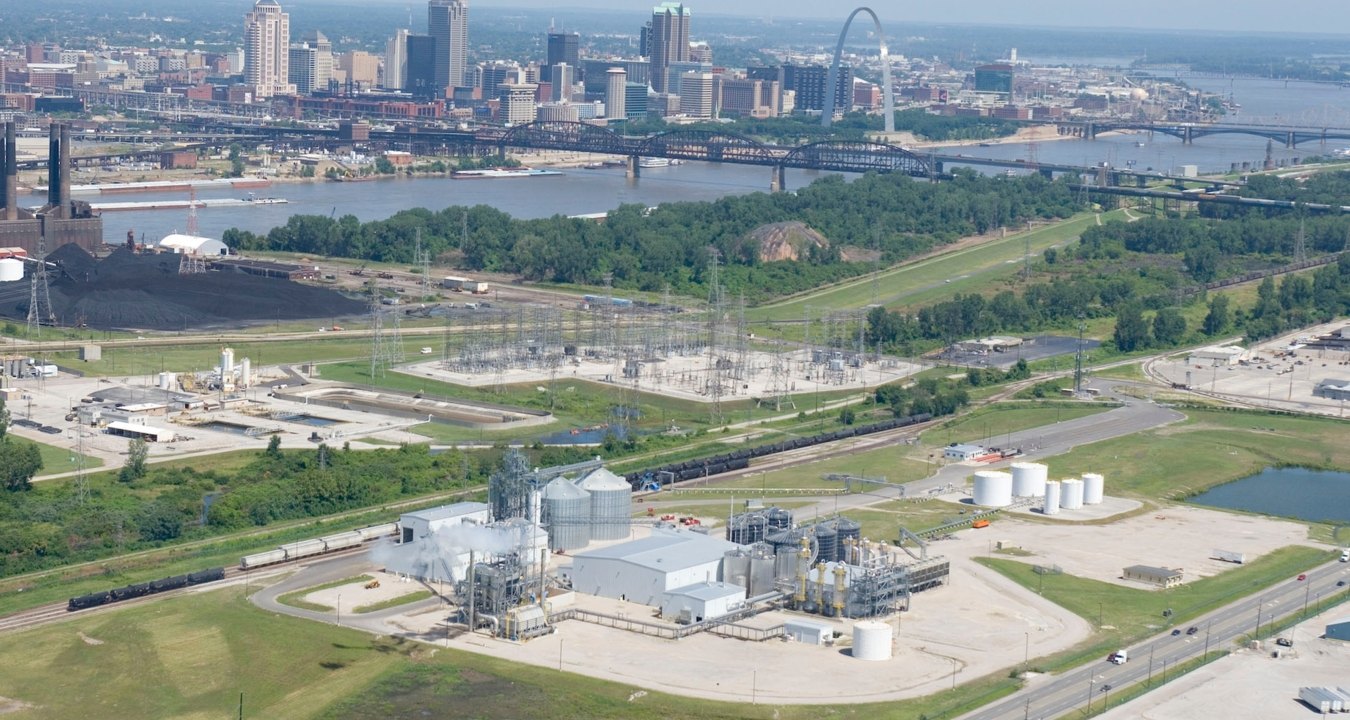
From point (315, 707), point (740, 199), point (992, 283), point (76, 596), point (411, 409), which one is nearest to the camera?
point (315, 707)

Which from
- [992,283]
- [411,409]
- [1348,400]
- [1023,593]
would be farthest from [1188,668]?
[992,283]

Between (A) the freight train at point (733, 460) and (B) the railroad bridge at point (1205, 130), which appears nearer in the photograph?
(A) the freight train at point (733, 460)

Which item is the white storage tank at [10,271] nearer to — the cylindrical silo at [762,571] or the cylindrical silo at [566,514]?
the cylindrical silo at [566,514]

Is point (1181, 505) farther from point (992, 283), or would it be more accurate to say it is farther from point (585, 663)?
point (992, 283)

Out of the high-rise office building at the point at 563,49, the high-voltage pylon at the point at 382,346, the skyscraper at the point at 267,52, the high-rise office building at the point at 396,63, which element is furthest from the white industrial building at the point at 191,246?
the high-rise office building at the point at 563,49

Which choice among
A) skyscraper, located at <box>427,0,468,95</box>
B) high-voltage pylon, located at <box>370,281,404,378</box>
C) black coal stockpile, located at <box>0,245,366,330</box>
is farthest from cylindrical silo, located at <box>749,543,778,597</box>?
skyscraper, located at <box>427,0,468,95</box>

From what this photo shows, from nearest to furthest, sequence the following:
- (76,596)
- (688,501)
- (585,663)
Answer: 1. (585,663)
2. (76,596)
3. (688,501)

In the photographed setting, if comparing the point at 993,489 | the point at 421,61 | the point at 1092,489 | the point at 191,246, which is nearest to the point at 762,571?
the point at 993,489
